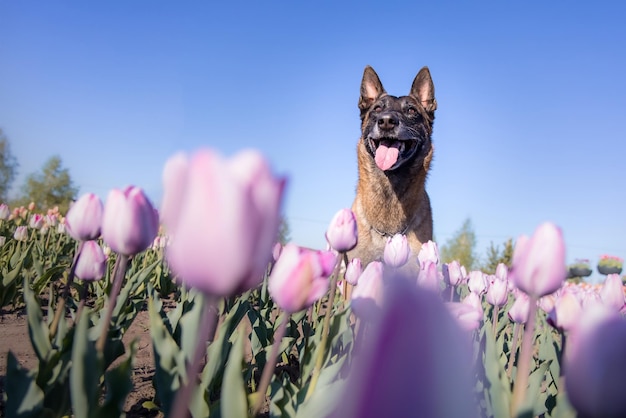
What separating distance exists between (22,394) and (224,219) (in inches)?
31.2

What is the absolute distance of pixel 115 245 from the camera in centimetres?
92

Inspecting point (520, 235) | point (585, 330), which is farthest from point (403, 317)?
point (520, 235)

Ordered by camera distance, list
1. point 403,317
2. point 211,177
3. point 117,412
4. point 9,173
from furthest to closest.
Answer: point 9,173, point 117,412, point 211,177, point 403,317

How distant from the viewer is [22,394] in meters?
0.97

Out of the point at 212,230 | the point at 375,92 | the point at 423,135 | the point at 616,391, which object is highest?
the point at 375,92

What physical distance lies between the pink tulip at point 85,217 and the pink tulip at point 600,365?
108cm

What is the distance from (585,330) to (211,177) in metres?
0.61

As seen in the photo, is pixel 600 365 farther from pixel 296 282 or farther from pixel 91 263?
pixel 91 263

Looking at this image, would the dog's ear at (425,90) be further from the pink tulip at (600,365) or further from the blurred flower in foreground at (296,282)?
the pink tulip at (600,365)

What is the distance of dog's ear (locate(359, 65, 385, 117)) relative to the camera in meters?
6.01

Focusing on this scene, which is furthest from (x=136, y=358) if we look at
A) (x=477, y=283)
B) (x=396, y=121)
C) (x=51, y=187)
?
(x=51, y=187)

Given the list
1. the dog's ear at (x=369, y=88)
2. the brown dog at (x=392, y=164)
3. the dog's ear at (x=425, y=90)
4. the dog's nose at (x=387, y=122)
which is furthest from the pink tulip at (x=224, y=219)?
the dog's ear at (x=425, y=90)

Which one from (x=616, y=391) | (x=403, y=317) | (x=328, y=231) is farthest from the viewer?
(x=328, y=231)

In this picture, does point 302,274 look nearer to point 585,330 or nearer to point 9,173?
point 585,330
